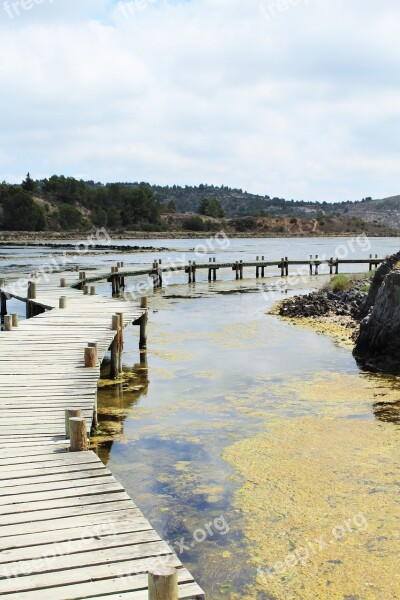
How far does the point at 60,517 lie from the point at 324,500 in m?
3.72

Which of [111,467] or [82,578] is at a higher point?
[82,578]

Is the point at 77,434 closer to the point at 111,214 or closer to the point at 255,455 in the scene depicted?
the point at 255,455

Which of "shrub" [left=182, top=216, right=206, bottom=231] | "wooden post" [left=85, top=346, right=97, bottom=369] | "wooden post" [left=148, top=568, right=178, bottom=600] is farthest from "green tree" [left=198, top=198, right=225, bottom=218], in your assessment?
"wooden post" [left=148, top=568, right=178, bottom=600]

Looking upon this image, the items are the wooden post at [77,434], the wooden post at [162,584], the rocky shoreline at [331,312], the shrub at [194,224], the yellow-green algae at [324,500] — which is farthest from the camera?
the shrub at [194,224]

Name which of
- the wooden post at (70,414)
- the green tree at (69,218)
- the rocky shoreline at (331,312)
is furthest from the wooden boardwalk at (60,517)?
the green tree at (69,218)

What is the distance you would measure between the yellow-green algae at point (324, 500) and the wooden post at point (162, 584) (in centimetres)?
248

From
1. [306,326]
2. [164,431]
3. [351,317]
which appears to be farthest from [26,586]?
[351,317]

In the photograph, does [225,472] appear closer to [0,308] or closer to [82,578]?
[82,578]

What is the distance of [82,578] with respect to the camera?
453 cm

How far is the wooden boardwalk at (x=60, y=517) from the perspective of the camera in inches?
177

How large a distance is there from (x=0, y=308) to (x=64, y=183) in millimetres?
117310

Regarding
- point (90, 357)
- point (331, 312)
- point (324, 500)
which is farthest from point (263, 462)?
point (331, 312)

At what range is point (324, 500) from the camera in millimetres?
→ 7914

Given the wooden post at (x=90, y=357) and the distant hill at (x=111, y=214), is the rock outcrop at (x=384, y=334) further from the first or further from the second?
the distant hill at (x=111, y=214)
